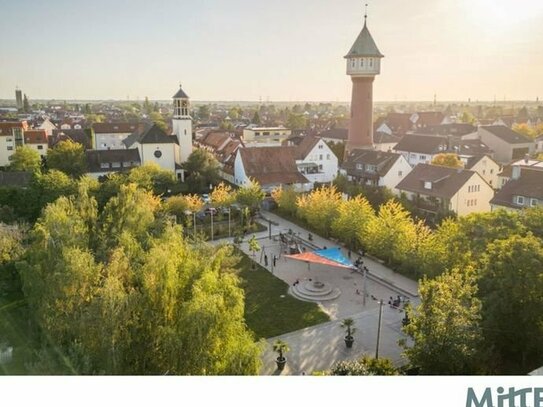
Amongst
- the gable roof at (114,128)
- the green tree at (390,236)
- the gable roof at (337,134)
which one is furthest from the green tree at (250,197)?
the gable roof at (114,128)

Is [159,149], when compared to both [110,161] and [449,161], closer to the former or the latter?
[110,161]

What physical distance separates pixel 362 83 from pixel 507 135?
8.92m

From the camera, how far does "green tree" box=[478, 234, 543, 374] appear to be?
5367 millimetres

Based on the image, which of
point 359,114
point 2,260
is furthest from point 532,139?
point 2,260

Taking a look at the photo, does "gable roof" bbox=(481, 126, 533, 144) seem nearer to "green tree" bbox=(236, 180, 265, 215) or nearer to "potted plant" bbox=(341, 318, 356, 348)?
"green tree" bbox=(236, 180, 265, 215)

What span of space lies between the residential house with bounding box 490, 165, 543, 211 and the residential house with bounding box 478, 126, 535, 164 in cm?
983

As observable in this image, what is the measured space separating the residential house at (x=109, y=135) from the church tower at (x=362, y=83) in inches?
404

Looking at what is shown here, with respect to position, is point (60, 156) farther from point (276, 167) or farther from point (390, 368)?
point (390, 368)

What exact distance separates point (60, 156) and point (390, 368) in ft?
41.8

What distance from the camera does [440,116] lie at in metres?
30.9

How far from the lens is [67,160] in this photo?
48.3 ft

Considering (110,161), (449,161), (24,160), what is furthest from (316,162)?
(24,160)

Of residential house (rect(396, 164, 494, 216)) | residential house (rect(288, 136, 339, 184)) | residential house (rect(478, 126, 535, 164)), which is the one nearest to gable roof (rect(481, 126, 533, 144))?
residential house (rect(478, 126, 535, 164))
